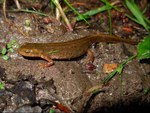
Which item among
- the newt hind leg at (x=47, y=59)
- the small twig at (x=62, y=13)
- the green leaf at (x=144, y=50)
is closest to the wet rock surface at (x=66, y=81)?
the newt hind leg at (x=47, y=59)

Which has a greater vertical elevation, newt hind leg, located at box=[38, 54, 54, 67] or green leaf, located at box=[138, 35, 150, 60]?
green leaf, located at box=[138, 35, 150, 60]

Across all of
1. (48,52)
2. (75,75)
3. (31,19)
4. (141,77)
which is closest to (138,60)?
(141,77)

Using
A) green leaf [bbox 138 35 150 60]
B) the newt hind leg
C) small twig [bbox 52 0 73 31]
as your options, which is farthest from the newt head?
green leaf [bbox 138 35 150 60]

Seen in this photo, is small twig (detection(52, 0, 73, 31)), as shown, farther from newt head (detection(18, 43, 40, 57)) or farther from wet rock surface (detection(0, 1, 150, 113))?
newt head (detection(18, 43, 40, 57))

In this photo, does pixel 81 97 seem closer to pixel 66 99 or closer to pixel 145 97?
pixel 66 99

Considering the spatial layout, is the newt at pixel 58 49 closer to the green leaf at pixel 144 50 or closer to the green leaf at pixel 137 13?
the green leaf at pixel 144 50

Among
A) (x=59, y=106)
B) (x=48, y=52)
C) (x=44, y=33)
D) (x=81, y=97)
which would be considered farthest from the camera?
(x=44, y=33)
